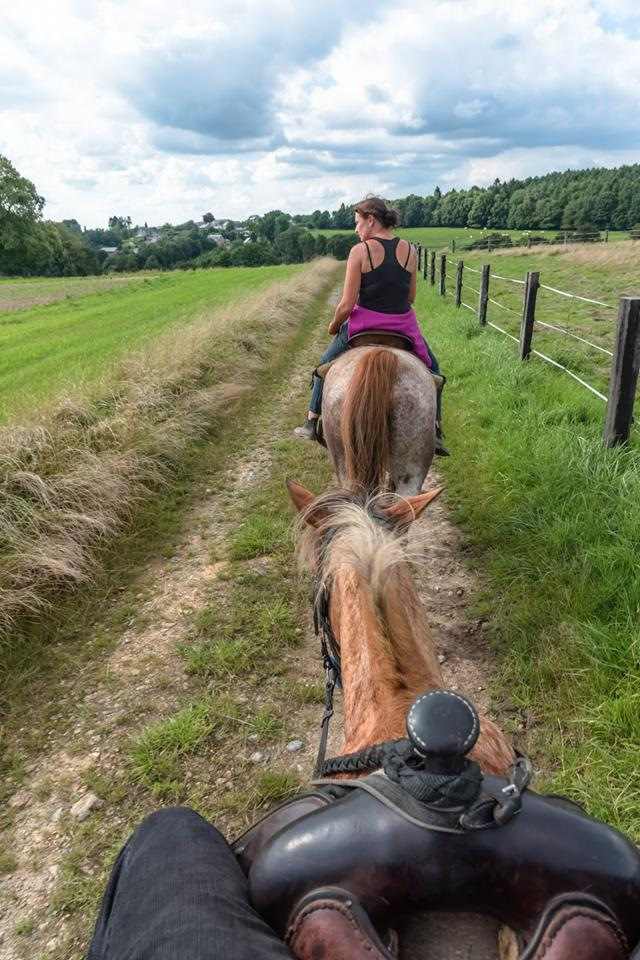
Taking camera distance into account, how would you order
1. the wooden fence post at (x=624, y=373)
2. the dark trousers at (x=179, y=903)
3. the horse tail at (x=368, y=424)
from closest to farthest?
the dark trousers at (x=179, y=903)
the horse tail at (x=368, y=424)
the wooden fence post at (x=624, y=373)

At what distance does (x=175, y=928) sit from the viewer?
0.92 meters

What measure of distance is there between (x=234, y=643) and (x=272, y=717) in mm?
671

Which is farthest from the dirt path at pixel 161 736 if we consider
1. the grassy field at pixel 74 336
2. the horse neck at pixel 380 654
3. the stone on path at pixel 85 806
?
the grassy field at pixel 74 336

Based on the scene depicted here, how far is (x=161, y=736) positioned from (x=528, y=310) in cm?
694

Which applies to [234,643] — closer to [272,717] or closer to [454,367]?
[272,717]

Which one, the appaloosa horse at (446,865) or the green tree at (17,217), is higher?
the green tree at (17,217)

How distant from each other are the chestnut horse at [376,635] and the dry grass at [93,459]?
9.69 ft

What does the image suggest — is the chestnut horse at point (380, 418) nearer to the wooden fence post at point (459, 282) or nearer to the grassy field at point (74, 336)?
the grassy field at point (74, 336)

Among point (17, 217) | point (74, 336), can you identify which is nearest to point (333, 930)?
point (74, 336)

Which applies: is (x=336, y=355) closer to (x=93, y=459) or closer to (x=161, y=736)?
(x=93, y=459)

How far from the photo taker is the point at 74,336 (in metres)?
15.2

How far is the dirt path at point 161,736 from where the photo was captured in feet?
7.75

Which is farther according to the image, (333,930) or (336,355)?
(336,355)

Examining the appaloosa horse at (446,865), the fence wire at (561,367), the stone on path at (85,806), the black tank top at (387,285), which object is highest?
the black tank top at (387,285)
